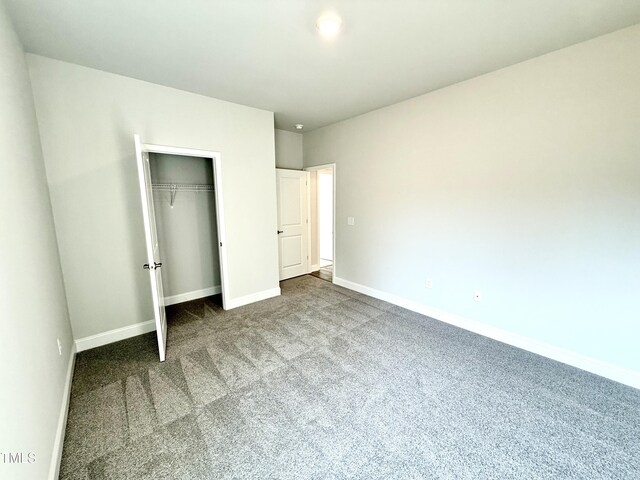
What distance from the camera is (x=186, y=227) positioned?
3.94 metres

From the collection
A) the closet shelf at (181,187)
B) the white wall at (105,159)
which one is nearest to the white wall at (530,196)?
the white wall at (105,159)

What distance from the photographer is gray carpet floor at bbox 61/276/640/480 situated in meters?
1.54

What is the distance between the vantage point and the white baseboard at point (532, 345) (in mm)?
2223

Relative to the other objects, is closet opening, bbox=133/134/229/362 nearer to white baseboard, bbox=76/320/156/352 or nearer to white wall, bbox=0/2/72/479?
white baseboard, bbox=76/320/156/352

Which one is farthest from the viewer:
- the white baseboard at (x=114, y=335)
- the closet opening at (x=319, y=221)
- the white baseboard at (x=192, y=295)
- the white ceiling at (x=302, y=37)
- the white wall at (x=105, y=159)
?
the closet opening at (x=319, y=221)

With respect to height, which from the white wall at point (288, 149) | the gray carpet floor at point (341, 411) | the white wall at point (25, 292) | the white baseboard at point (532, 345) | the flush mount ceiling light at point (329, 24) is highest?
the flush mount ceiling light at point (329, 24)

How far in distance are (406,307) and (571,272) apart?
6.00 feet

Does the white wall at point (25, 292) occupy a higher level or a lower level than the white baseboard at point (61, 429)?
higher

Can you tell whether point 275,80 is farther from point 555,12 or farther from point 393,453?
point 393,453

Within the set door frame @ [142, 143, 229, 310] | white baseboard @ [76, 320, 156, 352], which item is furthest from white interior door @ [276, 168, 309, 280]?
white baseboard @ [76, 320, 156, 352]

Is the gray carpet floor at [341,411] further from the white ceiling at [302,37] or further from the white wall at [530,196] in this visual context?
the white ceiling at [302,37]

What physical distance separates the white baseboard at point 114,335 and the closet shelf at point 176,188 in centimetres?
167

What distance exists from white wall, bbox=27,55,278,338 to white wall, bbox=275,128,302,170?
4.37ft

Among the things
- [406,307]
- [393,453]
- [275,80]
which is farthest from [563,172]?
[275,80]
